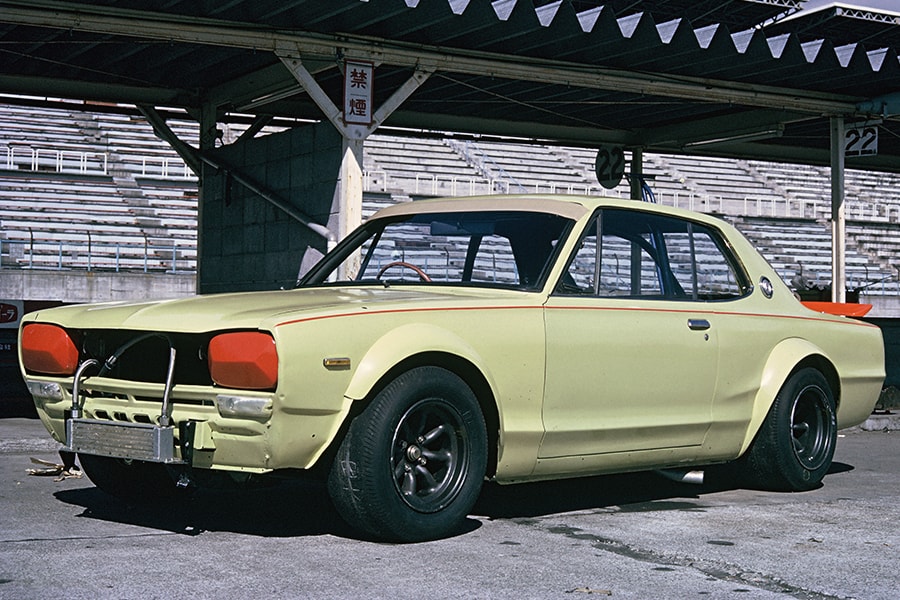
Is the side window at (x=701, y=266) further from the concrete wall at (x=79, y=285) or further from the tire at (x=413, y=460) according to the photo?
the concrete wall at (x=79, y=285)

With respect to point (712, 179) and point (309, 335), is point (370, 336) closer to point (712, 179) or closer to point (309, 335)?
point (309, 335)

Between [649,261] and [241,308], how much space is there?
7.72 feet

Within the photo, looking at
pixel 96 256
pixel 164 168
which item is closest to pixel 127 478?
pixel 96 256

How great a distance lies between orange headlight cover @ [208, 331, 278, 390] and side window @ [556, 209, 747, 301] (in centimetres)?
165

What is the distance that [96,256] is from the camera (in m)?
24.8

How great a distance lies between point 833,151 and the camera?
15.3 m

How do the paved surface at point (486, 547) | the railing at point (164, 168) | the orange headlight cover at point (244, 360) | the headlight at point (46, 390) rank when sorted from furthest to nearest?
1. the railing at point (164, 168)
2. the headlight at point (46, 390)
3. the orange headlight cover at point (244, 360)
4. the paved surface at point (486, 547)

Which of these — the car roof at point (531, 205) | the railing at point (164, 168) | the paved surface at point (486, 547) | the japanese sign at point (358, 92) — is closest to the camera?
the paved surface at point (486, 547)

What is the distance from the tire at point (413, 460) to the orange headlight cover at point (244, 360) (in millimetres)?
440

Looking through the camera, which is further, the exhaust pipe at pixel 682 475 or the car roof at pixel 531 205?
the exhaust pipe at pixel 682 475

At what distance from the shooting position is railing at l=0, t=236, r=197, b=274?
76.8 ft

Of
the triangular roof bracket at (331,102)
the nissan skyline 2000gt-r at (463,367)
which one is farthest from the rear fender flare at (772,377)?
the triangular roof bracket at (331,102)

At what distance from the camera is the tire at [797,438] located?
267 inches

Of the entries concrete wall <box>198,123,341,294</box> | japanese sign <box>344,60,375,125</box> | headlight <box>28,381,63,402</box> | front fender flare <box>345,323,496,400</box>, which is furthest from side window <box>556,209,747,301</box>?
concrete wall <box>198,123,341,294</box>
